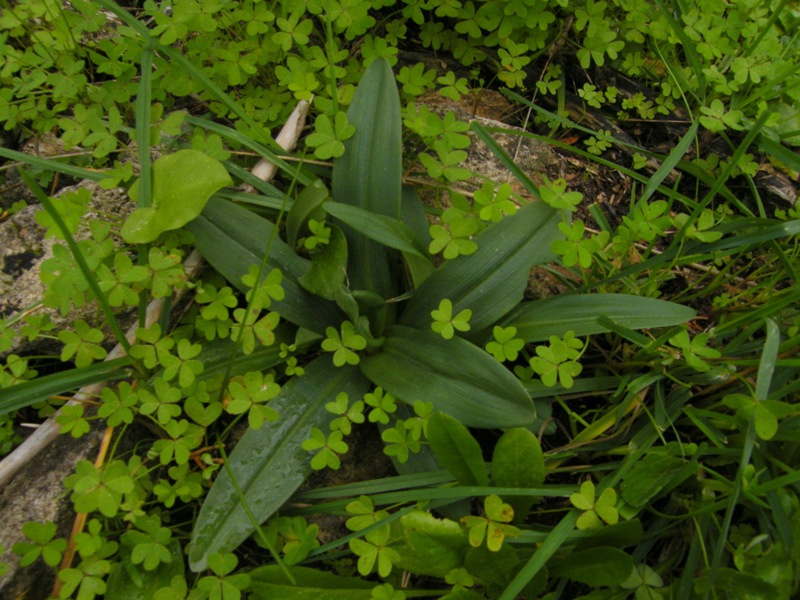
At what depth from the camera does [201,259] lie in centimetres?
183

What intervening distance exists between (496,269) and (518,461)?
575 mm

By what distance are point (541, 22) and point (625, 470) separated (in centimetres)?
173

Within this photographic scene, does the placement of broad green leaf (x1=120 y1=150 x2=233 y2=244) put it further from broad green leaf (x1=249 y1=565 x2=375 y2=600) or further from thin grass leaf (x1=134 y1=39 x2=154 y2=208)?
broad green leaf (x1=249 y1=565 x2=375 y2=600)

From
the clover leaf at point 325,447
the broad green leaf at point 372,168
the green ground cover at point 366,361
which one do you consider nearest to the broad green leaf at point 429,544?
the green ground cover at point 366,361

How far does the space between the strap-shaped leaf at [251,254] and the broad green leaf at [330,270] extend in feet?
0.23

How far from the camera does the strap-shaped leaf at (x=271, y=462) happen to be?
4.93 feet

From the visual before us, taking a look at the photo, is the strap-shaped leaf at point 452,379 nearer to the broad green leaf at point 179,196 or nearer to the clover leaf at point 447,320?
the clover leaf at point 447,320

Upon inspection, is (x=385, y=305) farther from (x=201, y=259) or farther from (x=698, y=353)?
(x=698, y=353)

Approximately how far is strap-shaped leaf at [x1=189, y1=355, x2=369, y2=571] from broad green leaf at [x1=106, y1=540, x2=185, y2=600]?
0.37 feet

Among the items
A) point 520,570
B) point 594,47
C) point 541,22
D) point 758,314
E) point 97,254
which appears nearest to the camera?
point 520,570

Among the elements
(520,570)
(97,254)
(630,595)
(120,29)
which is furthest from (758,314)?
(120,29)

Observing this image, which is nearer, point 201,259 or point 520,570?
point 520,570

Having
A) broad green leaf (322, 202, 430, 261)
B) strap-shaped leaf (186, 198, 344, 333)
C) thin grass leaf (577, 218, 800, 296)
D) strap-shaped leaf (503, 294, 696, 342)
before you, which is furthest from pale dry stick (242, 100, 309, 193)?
thin grass leaf (577, 218, 800, 296)

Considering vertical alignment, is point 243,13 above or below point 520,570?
above
